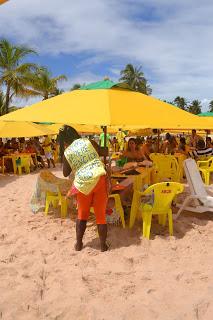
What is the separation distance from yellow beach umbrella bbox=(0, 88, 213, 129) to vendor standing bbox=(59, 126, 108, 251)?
458 millimetres

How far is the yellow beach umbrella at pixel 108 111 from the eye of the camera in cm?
471

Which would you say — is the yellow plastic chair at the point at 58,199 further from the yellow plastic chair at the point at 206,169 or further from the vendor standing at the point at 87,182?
the yellow plastic chair at the point at 206,169

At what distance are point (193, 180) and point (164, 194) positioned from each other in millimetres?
1283

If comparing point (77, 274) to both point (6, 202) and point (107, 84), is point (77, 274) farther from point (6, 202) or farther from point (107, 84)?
point (6, 202)

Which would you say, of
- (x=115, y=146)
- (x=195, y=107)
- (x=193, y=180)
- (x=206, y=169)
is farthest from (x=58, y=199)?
(x=195, y=107)

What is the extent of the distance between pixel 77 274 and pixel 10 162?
30.2ft

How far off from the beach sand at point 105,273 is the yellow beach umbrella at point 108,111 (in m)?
1.63

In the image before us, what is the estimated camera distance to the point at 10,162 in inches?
485

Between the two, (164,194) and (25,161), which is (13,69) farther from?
(164,194)

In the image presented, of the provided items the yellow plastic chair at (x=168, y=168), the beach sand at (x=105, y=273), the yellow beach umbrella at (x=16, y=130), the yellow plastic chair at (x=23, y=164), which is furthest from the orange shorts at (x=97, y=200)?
the yellow plastic chair at (x=23, y=164)

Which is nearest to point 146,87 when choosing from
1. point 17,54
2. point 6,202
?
point 17,54

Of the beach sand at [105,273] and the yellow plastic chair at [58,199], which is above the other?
the yellow plastic chair at [58,199]

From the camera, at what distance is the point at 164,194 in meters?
4.91

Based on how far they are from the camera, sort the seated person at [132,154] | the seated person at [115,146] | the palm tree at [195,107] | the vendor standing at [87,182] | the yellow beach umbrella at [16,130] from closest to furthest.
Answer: the vendor standing at [87,182]
the seated person at [132,154]
the yellow beach umbrella at [16,130]
the seated person at [115,146]
the palm tree at [195,107]
